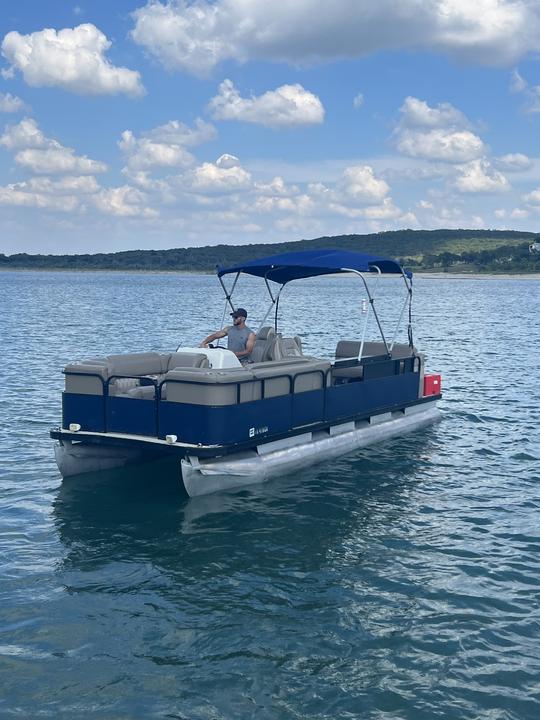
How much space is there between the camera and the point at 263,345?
549 inches

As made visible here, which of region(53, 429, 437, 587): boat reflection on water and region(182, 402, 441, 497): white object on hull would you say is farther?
region(182, 402, 441, 497): white object on hull

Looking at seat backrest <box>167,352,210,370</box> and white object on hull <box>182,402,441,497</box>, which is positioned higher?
seat backrest <box>167,352,210,370</box>

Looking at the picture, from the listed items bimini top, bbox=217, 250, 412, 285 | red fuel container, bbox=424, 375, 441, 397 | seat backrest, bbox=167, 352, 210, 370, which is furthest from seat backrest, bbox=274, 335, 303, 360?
red fuel container, bbox=424, 375, 441, 397

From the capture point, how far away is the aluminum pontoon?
10.8 meters

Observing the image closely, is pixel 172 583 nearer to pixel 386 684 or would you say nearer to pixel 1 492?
pixel 386 684

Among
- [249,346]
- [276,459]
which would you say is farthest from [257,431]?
[249,346]

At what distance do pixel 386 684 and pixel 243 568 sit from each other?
263cm

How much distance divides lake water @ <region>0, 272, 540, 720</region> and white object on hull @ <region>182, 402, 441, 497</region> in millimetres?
238

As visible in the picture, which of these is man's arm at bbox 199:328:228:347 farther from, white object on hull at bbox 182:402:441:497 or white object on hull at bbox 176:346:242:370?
white object on hull at bbox 182:402:441:497

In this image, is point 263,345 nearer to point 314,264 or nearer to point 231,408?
point 314,264

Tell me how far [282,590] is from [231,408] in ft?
10.8

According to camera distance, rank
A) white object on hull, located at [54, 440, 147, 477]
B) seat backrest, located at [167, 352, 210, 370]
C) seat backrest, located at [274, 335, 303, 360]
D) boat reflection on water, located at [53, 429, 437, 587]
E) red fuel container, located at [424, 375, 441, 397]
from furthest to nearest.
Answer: red fuel container, located at [424, 375, 441, 397], seat backrest, located at [274, 335, 303, 360], seat backrest, located at [167, 352, 210, 370], white object on hull, located at [54, 440, 147, 477], boat reflection on water, located at [53, 429, 437, 587]

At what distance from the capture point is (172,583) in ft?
27.2

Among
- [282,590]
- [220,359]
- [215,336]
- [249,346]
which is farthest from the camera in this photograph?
[215,336]
